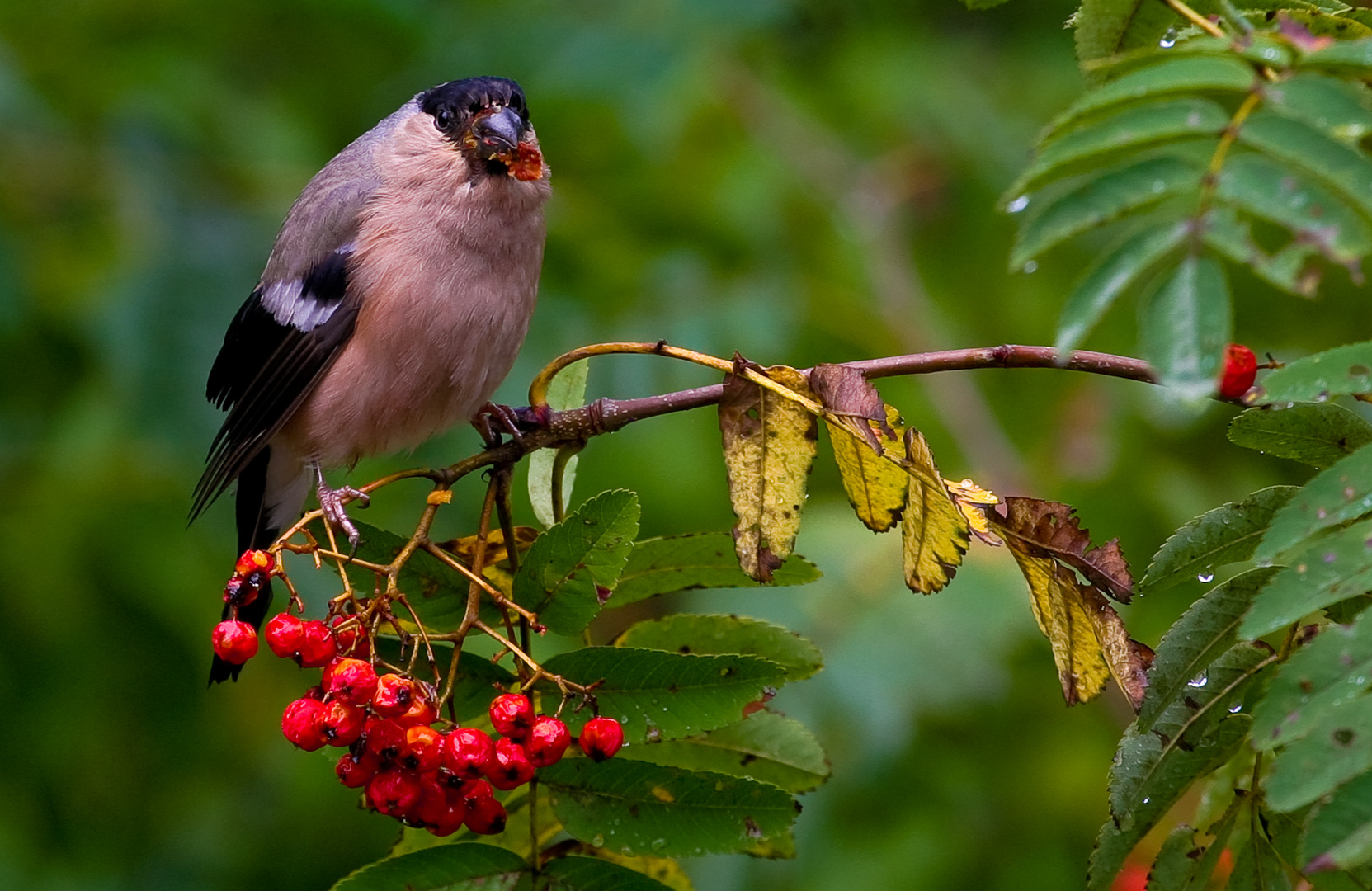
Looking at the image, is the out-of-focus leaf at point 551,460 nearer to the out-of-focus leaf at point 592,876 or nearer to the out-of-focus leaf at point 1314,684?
the out-of-focus leaf at point 592,876

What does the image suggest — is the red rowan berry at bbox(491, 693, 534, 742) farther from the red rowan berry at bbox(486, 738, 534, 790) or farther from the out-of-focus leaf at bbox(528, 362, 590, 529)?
the out-of-focus leaf at bbox(528, 362, 590, 529)

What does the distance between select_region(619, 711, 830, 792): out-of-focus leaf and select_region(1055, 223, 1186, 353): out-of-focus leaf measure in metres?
1.19

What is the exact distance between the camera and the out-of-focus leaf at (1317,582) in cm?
148

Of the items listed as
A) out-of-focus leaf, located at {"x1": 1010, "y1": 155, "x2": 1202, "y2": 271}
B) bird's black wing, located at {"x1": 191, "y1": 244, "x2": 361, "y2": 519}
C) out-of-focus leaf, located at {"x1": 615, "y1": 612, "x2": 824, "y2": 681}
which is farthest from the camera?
bird's black wing, located at {"x1": 191, "y1": 244, "x2": 361, "y2": 519}

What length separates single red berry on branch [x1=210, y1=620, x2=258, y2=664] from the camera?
225cm

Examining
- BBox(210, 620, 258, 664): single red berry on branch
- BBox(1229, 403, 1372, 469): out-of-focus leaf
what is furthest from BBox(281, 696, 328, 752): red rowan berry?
BBox(1229, 403, 1372, 469): out-of-focus leaf

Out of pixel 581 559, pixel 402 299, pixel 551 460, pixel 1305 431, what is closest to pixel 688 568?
pixel 581 559

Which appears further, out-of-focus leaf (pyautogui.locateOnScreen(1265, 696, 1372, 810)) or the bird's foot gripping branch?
the bird's foot gripping branch

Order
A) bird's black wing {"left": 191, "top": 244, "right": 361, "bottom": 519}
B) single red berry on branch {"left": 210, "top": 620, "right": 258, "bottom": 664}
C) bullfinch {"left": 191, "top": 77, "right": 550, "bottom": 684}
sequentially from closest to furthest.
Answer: single red berry on branch {"left": 210, "top": 620, "right": 258, "bottom": 664}, bullfinch {"left": 191, "top": 77, "right": 550, "bottom": 684}, bird's black wing {"left": 191, "top": 244, "right": 361, "bottom": 519}

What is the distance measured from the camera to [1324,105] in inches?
58.4

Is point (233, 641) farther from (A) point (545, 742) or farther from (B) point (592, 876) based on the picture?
(B) point (592, 876)

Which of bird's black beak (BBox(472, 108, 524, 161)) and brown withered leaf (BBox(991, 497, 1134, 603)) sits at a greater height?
bird's black beak (BBox(472, 108, 524, 161))

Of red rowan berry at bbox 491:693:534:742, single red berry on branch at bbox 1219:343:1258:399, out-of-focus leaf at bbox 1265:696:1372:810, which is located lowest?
out-of-focus leaf at bbox 1265:696:1372:810

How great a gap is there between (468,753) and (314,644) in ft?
1.10
